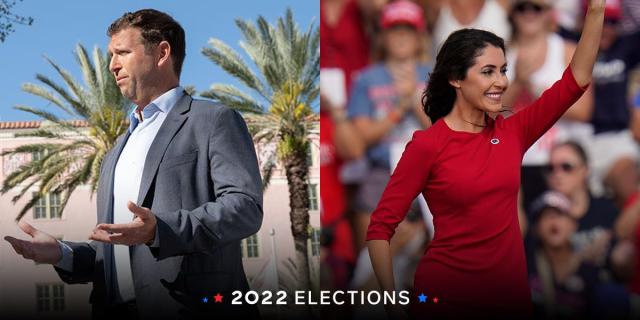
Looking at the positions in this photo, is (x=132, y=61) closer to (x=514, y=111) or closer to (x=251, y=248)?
(x=514, y=111)

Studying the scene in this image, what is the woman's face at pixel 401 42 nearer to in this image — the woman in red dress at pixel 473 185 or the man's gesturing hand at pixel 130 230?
the woman in red dress at pixel 473 185

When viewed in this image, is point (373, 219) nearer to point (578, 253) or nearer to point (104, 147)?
point (578, 253)

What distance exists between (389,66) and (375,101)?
273mm

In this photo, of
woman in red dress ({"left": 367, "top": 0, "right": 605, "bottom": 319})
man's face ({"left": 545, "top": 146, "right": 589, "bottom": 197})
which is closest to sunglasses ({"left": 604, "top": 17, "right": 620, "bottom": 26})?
A: man's face ({"left": 545, "top": 146, "right": 589, "bottom": 197})

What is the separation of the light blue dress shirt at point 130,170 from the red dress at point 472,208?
0.81 m

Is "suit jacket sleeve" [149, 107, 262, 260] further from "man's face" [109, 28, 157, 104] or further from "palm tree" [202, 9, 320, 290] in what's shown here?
"palm tree" [202, 9, 320, 290]

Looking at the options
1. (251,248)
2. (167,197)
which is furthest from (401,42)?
(251,248)

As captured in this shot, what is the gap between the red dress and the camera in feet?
9.89

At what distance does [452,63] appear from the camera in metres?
3.33

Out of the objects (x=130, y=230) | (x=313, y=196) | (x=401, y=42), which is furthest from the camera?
(x=313, y=196)

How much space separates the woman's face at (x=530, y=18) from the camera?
6.87 meters

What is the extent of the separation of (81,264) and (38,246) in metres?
0.20

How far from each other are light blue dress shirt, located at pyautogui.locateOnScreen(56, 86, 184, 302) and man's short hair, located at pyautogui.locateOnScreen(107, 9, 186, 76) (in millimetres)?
143

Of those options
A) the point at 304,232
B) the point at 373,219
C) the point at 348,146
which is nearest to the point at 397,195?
the point at 373,219
